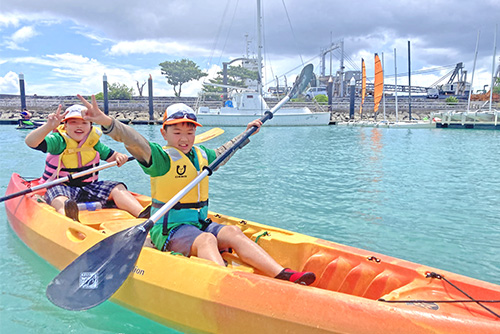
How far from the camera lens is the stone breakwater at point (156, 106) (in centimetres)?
3856

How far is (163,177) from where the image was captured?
9.81 ft

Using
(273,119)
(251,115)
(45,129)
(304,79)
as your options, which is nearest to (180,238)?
(45,129)

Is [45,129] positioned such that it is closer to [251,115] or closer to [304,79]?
[304,79]

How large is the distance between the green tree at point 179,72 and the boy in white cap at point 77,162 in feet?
154

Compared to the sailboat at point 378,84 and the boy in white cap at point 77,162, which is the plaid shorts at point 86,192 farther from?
the sailboat at point 378,84

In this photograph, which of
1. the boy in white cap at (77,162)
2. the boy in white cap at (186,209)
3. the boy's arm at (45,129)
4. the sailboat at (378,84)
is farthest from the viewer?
the sailboat at (378,84)

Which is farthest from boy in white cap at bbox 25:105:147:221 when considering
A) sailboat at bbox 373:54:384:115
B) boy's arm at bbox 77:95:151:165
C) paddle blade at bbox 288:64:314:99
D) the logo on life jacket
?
sailboat at bbox 373:54:384:115

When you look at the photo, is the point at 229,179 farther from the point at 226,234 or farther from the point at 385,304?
the point at 385,304

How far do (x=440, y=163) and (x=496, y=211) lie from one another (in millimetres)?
5693

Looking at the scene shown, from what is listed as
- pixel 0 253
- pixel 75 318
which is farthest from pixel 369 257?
pixel 0 253

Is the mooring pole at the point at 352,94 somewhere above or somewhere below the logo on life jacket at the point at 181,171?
above

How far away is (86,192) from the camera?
4754mm

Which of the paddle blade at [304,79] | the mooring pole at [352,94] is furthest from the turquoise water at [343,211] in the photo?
the mooring pole at [352,94]

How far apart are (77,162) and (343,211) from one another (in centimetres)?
400
